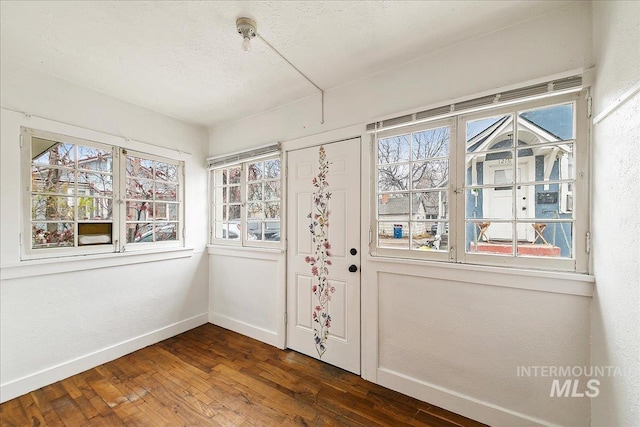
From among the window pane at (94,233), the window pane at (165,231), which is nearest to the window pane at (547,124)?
the window pane at (165,231)

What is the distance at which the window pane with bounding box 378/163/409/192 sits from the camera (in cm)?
198

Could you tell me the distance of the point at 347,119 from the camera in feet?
7.35

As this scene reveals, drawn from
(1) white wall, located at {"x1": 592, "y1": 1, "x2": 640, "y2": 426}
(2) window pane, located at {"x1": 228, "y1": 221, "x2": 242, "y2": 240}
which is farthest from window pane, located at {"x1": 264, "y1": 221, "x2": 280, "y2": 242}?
(1) white wall, located at {"x1": 592, "y1": 1, "x2": 640, "y2": 426}

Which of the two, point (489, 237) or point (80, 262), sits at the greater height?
point (489, 237)

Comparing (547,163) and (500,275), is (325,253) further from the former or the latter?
(547,163)

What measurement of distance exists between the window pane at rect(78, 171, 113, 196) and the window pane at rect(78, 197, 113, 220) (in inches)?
2.3

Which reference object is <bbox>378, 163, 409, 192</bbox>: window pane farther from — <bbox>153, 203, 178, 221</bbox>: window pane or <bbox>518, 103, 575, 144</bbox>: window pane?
<bbox>153, 203, 178, 221</bbox>: window pane

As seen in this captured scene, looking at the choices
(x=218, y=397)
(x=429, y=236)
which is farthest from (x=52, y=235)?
(x=429, y=236)

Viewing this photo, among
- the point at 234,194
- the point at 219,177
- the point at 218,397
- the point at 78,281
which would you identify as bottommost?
the point at 218,397

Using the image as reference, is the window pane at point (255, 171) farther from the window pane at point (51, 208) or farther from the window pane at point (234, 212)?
the window pane at point (51, 208)

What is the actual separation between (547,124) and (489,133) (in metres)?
0.29

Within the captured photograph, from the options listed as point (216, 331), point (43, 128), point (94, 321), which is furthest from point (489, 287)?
point (43, 128)

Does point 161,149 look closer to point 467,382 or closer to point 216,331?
point 216,331

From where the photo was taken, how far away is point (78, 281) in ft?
7.36
